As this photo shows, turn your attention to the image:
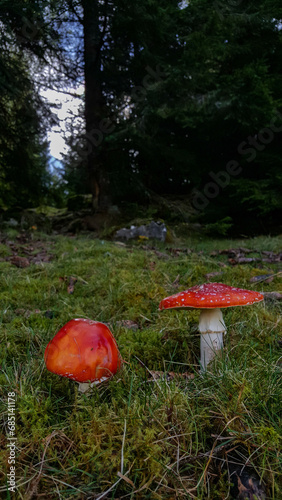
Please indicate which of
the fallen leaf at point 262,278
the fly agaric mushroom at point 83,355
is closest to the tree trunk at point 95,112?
the fallen leaf at point 262,278

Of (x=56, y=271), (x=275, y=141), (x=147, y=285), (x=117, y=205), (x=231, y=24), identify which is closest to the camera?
(x=147, y=285)

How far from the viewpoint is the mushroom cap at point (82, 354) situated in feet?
4.64

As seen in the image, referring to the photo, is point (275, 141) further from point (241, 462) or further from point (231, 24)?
point (241, 462)

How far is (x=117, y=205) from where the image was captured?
817 cm

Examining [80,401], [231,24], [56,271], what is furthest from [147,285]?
[231,24]

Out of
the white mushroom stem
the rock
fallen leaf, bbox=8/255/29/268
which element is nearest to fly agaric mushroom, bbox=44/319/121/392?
the white mushroom stem

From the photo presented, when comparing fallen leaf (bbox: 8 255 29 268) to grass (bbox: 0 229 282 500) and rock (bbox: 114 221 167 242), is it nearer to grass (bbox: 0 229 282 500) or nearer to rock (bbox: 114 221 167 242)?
grass (bbox: 0 229 282 500)

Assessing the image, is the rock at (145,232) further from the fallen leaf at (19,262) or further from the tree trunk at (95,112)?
the fallen leaf at (19,262)

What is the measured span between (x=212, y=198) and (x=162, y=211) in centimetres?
128

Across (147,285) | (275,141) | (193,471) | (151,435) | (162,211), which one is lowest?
(193,471)

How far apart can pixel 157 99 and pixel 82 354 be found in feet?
19.5

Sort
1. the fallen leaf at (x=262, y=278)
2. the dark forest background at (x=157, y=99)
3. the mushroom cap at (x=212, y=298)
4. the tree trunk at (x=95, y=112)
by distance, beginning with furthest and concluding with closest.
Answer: the tree trunk at (x=95, y=112) < the dark forest background at (x=157, y=99) < the fallen leaf at (x=262, y=278) < the mushroom cap at (x=212, y=298)

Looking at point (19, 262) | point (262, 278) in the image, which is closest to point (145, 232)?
point (19, 262)

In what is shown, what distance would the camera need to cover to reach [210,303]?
154cm
